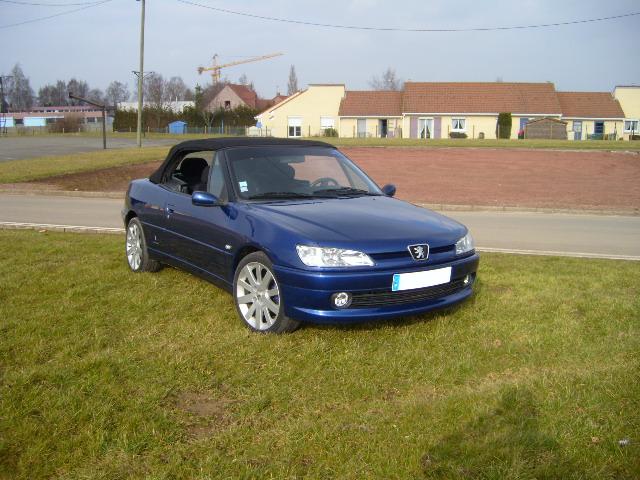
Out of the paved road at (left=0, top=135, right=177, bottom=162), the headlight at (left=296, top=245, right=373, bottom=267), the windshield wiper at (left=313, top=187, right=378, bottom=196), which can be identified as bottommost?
the headlight at (left=296, top=245, right=373, bottom=267)

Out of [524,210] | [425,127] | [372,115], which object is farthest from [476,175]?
[372,115]

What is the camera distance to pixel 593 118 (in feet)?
187

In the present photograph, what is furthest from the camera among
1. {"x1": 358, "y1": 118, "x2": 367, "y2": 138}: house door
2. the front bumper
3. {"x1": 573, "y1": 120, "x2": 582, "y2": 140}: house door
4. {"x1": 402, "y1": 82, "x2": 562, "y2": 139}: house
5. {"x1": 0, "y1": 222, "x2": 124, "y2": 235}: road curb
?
{"x1": 358, "y1": 118, "x2": 367, "y2": 138}: house door

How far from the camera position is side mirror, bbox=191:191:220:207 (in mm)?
5191

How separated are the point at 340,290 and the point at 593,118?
6002cm

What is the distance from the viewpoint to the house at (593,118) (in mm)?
57000

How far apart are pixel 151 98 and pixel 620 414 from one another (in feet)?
338

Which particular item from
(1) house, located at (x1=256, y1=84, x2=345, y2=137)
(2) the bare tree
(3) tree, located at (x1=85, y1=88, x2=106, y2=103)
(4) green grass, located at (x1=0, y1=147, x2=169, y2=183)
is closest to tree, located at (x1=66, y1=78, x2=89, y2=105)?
(3) tree, located at (x1=85, y1=88, x2=106, y2=103)

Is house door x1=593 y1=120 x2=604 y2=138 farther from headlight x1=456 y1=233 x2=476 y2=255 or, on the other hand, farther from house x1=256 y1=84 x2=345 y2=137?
headlight x1=456 y1=233 x2=476 y2=255

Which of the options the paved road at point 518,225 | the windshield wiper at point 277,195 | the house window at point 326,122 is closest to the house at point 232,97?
the house window at point 326,122

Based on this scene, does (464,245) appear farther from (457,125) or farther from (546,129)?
(457,125)

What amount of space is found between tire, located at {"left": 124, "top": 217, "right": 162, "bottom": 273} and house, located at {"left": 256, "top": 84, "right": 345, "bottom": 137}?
2171 inches

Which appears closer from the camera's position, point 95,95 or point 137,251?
point 137,251

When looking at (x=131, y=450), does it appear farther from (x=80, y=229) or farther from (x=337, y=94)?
(x=337, y=94)
